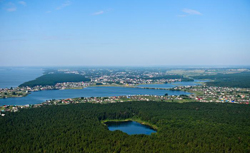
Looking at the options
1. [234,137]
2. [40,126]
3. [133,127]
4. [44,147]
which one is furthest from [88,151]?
[234,137]

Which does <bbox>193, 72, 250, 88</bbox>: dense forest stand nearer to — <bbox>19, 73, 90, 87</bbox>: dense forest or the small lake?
<bbox>19, 73, 90, 87</bbox>: dense forest

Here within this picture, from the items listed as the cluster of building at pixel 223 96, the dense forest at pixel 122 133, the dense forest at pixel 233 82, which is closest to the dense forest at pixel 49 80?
the dense forest at pixel 122 133

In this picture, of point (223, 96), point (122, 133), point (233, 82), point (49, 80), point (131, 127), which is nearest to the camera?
point (122, 133)

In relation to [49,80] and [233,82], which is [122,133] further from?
[49,80]

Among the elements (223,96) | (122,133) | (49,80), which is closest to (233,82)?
(223,96)

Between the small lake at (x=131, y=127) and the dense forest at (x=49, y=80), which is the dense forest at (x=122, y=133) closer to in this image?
the small lake at (x=131, y=127)

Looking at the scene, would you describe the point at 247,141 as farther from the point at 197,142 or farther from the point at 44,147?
the point at 44,147
